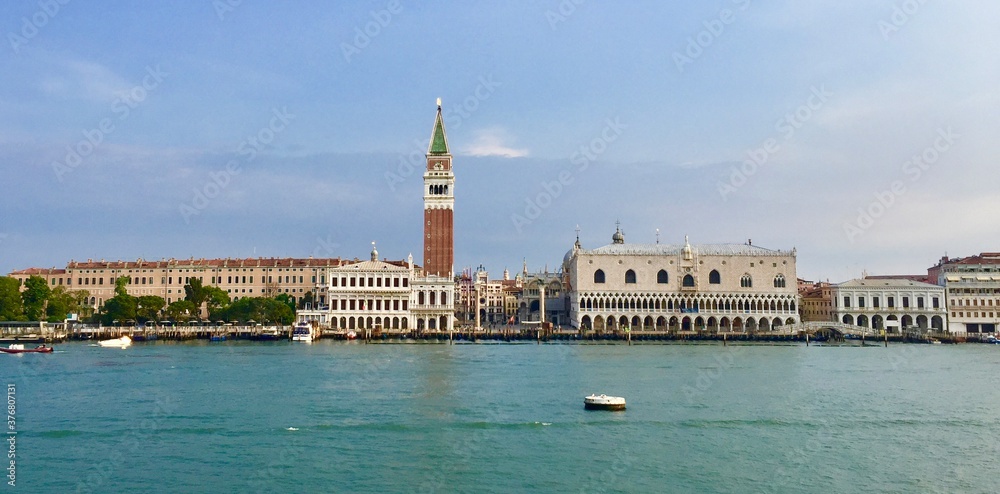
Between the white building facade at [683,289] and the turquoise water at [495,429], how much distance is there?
33.2m

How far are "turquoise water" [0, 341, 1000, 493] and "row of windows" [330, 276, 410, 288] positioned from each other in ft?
98.2

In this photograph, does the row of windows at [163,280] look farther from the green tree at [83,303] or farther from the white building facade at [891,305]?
the white building facade at [891,305]

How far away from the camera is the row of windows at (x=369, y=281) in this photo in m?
61.9

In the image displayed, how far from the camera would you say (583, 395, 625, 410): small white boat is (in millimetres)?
20500

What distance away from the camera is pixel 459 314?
8988 centimetres

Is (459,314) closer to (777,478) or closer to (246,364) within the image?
(246,364)

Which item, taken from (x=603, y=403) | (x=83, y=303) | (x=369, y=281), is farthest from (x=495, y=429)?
(x=83, y=303)

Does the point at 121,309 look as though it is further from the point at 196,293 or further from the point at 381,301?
the point at 381,301

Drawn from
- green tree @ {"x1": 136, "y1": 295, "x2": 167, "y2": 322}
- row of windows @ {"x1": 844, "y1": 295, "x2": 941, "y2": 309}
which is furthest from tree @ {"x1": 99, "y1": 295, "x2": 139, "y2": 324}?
row of windows @ {"x1": 844, "y1": 295, "x2": 941, "y2": 309}

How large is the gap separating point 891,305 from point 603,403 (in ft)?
170

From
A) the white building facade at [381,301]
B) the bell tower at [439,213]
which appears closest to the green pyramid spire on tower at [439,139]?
the bell tower at [439,213]

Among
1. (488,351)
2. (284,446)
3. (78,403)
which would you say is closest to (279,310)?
(488,351)

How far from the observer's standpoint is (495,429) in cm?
1802

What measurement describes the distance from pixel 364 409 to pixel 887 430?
483 inches
